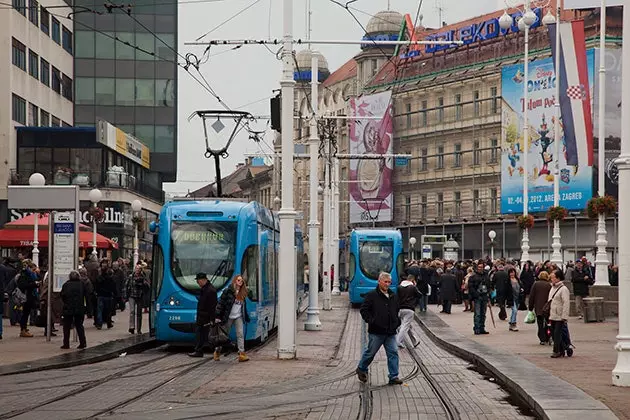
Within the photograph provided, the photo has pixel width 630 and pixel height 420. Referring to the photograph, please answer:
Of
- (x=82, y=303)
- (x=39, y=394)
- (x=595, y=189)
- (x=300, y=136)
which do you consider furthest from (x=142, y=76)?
(x=39, y=394)

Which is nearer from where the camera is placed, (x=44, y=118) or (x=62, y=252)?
(x=62, y=252)

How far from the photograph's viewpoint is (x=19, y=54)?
6262 centimetres

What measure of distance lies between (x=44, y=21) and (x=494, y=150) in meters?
31.4

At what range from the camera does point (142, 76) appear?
78812 millimetres

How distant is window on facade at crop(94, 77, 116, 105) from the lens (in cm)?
7831

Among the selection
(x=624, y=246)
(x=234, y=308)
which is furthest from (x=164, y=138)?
(x=624, y=246)

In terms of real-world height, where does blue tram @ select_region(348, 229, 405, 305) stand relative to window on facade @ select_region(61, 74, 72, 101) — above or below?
below

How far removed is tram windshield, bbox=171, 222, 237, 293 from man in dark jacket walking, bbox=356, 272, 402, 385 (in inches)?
310

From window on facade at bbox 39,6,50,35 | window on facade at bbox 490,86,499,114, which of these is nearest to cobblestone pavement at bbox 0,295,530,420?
window on facade at bbox 39,6,50,35

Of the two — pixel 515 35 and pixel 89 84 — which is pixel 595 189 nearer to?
pixel 515 35

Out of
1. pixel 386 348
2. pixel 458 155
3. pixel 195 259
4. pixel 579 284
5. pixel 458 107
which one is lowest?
pixel 386 348

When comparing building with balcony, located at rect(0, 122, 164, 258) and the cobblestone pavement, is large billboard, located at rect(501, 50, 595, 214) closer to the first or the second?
building with balcony, located at rect(0, 122, 164, 258)

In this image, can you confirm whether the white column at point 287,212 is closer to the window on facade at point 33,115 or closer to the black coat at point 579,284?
the black coat at point 579,284

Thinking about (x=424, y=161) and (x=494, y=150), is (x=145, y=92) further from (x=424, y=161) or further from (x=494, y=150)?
(x=494, y=150)
